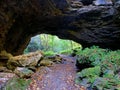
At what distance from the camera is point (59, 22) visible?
17.8 meters

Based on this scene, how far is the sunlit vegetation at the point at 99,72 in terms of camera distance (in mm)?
8284

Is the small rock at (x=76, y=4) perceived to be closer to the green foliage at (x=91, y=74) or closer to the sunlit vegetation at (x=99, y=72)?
the sunlit vegetation at (x=99, y=72)

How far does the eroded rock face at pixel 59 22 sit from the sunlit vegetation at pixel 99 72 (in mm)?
3316

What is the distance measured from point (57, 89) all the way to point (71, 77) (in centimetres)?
192

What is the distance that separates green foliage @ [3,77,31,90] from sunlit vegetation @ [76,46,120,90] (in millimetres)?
2726

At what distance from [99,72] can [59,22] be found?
869cm

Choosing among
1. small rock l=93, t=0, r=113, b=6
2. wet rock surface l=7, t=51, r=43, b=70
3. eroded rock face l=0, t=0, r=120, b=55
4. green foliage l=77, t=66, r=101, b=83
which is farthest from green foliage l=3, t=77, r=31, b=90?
small rock l=93, t=0, r=113, b=6

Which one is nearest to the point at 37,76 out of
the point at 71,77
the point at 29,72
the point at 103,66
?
the point at 29,72

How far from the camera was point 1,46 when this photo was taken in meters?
15.3

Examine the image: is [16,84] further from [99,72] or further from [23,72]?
[99,72]

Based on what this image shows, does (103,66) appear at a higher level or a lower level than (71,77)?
higher

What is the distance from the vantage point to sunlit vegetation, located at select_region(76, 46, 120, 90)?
8.28m

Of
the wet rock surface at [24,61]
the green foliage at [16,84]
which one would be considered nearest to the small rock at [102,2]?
the wet rock surface at [24,61]

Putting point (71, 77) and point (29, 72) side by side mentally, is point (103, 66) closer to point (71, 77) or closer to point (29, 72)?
point (71, 77)
